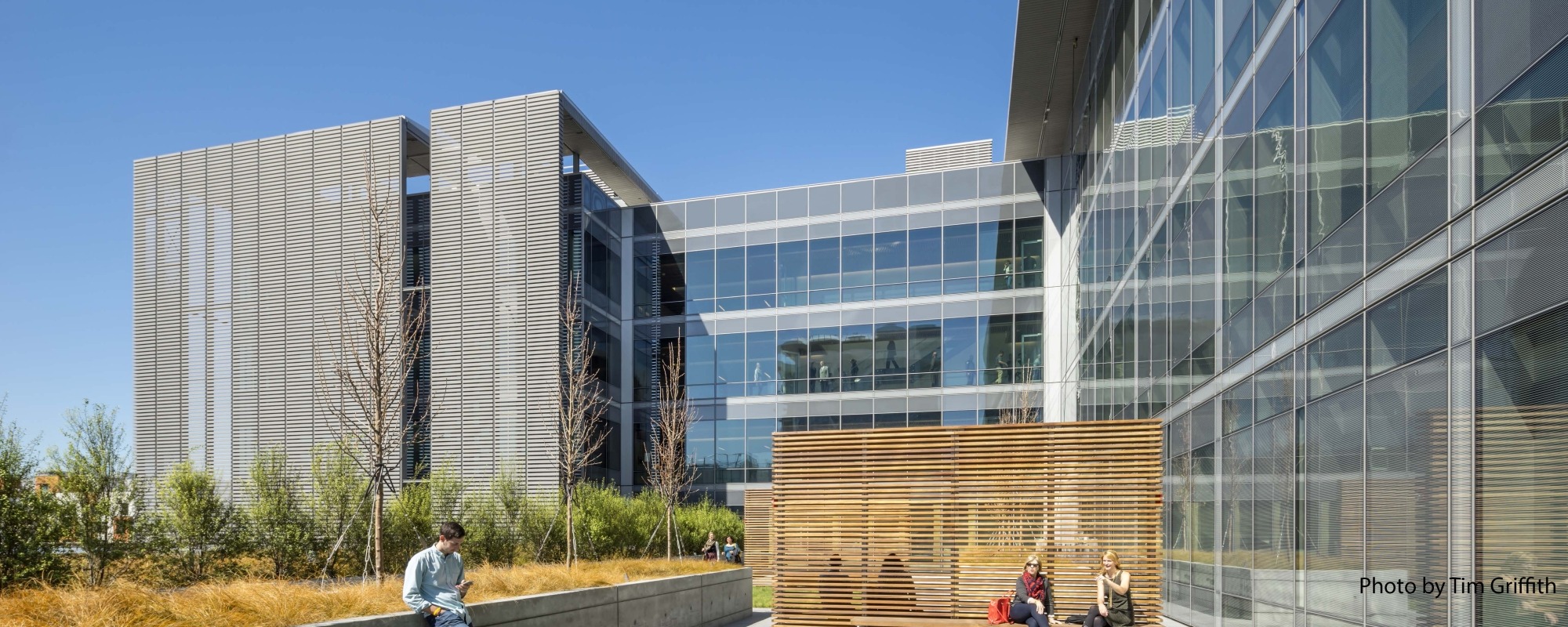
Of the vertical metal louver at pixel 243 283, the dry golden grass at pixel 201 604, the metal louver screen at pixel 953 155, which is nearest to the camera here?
the dry golden grass at pixel 201 604

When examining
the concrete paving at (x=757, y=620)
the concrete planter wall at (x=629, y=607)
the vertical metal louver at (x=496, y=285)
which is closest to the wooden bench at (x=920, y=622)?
the concrete planter wall at (x=629, y=607)

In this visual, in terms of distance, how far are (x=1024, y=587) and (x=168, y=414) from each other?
3397 centimetres

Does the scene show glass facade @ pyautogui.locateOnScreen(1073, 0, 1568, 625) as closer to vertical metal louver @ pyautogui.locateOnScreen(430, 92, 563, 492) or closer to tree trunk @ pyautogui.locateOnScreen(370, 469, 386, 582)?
tree trunk @ pyautogui.locateOnScreen(370, 469, 386, 582)

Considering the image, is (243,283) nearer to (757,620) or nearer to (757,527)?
(757,527)

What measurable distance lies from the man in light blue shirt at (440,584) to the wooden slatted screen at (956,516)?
5.83m

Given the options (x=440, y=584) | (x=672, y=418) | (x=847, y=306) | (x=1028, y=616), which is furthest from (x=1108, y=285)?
(x=440, y=584)

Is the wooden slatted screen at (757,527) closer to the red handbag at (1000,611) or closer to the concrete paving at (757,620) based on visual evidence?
the concrete paving at (757,620)

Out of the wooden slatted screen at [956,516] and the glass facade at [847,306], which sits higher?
the glass facade at [847,306]

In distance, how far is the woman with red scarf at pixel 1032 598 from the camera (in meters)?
11.9

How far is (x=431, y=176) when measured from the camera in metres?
34.8

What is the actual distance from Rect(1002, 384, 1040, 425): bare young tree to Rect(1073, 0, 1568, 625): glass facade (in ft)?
50.8

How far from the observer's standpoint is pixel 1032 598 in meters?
12.1

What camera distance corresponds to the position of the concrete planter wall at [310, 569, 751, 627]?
10.9 metres

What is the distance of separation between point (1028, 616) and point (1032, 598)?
0.72 feet
